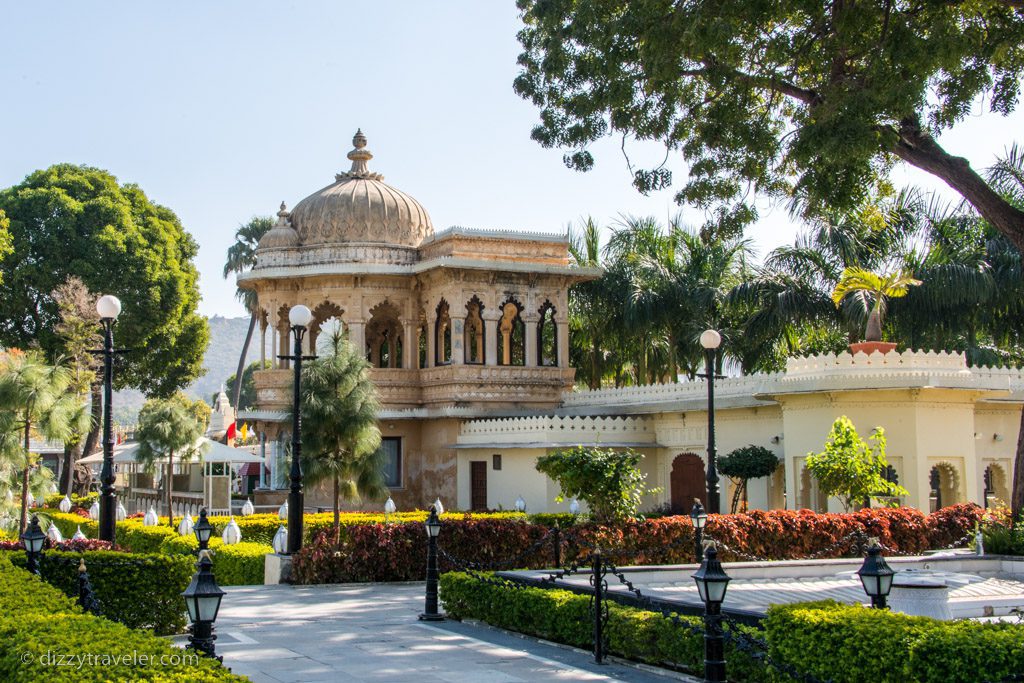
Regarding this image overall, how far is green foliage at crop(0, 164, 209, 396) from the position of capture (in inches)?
1812

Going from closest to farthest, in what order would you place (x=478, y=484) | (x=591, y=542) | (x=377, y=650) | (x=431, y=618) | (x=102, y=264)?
(x=377, y=650) < (x=431, y=618) < (x=591, y=542) < (x=478, y=484) < (x=102, y=264)

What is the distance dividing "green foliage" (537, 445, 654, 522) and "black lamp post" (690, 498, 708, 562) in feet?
3.98

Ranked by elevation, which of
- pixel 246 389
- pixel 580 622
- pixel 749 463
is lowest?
pixel 580 622

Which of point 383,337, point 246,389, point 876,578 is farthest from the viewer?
point 246,389

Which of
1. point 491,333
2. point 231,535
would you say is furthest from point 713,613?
point 491,333

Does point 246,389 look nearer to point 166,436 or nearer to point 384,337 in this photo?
point 384,337

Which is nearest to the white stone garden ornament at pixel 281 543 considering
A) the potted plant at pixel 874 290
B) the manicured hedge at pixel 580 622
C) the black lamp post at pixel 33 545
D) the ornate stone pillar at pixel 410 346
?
the manicured hedge at pixel 580 622

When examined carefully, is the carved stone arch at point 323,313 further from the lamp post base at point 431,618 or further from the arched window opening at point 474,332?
the lamp post base at point 431,618

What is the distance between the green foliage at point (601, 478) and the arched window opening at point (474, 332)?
15.5m

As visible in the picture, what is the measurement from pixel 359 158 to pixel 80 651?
31.6 meters

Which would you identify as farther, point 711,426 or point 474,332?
point 474,332

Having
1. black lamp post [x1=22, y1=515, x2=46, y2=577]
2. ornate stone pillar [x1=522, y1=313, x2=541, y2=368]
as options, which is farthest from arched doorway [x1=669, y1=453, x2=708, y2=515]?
black lamp post [x1=22, y1=515, x2=46, y2=577]

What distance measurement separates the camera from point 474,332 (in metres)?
40.5
